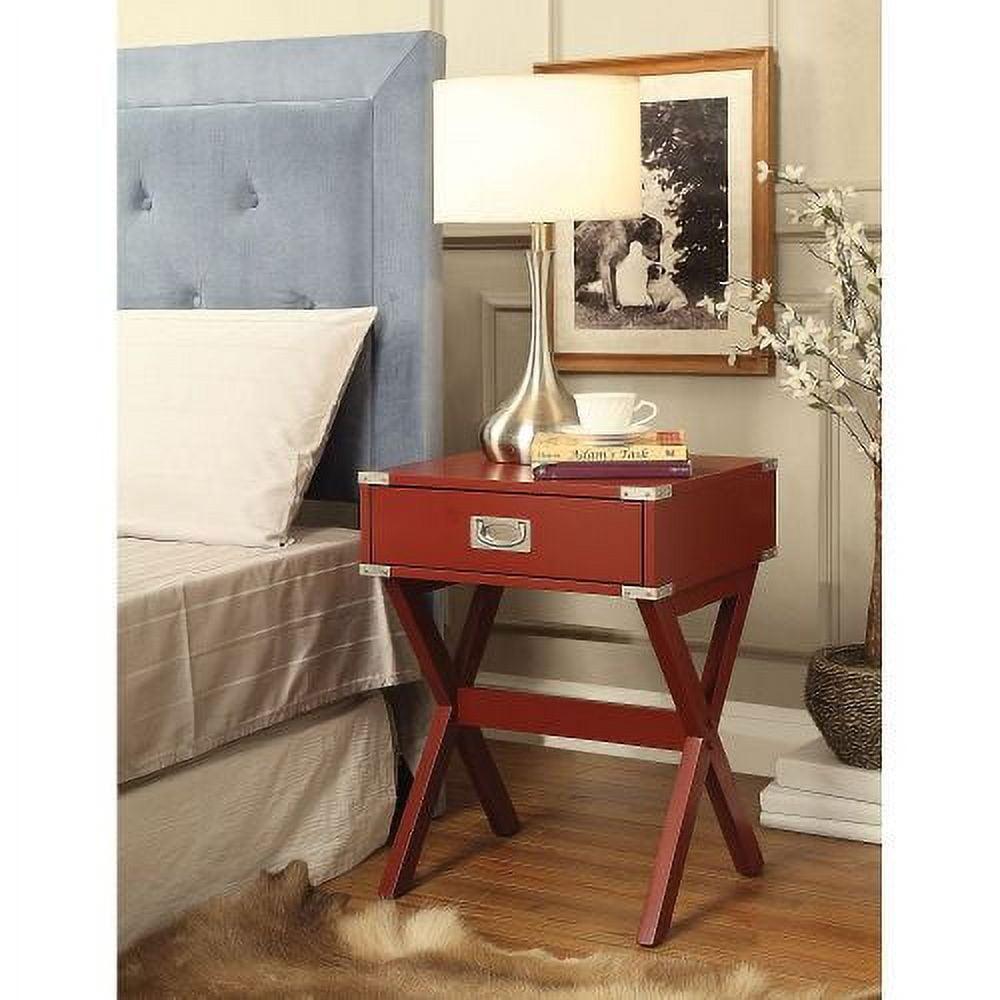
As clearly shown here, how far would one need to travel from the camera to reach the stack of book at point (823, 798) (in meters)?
3.21

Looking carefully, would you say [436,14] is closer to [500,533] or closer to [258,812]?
[500,533]

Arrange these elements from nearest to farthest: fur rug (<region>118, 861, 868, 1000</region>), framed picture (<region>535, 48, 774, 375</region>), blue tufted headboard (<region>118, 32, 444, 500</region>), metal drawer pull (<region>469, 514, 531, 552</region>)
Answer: fur rug (<region>118, 861, 868, 1000</region>) < metal drawer pull (<region>469, 514, 531, 552</region>) < blue tufted headboard (<region>118, 32, 444, 500</region>) < framed picture (<region>535, 48, 774, 375</region>)

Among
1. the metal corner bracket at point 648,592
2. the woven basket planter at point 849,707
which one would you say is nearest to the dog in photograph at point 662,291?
the woven basket planter at point 849,707

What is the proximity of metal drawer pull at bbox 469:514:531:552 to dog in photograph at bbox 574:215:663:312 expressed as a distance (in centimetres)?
105

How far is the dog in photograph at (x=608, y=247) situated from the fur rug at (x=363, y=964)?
1511mm

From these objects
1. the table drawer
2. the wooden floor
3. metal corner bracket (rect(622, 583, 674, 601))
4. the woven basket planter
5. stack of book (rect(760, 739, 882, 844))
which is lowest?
the wooden floor

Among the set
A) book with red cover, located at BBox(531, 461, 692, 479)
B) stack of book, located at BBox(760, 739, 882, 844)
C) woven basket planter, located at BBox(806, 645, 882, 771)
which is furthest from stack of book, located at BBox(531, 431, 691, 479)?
stack of book, located at BBox(760, 739, 882, 844)

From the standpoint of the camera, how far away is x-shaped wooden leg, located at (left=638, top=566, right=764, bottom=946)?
271 centimetres

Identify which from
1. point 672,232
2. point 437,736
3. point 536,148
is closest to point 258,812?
point 437,736

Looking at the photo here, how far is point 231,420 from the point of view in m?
3.15

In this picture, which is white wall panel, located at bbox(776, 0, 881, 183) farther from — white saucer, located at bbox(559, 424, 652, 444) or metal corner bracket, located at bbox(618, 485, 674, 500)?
metal corner bracket, located at bbox(618, 485, 674, 500)

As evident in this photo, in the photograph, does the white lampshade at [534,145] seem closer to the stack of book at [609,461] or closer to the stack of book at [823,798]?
the stack of book at [609,461]

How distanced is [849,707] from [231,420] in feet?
4.18
